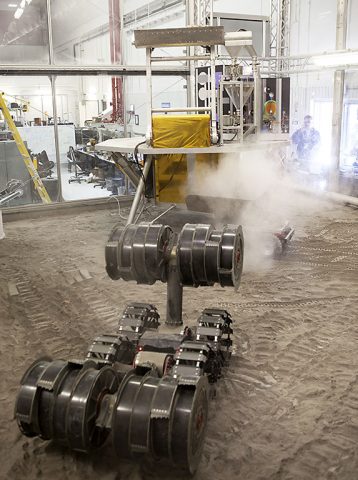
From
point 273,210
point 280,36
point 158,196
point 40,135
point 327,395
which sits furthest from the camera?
point 280,36

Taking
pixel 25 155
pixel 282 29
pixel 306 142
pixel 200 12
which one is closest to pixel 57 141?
pixel 25 155

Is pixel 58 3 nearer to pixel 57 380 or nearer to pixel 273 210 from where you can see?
pixel 273 210

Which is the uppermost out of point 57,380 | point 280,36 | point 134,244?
point 280,36

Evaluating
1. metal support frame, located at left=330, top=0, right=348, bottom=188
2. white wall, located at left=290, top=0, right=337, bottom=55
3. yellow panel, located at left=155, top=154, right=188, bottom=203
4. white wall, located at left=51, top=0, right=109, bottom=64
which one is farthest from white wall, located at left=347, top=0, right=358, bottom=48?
yellow panel, located at left=155, top=154, right=188, bottom=203

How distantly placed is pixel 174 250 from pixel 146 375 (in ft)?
4.48

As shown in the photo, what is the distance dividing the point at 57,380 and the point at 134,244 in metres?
1.43

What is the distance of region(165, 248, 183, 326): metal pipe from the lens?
454cm

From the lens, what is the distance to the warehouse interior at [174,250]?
11.1 ft

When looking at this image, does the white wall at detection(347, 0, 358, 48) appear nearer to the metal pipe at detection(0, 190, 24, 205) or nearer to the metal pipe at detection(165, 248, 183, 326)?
the metal pipe at detection(0, 190, 24, 205)

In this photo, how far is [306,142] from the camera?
14086 mm

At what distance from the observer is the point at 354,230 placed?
921 centimetres

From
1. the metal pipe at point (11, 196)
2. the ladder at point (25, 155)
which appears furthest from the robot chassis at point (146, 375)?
the ladder at point (25, 155)

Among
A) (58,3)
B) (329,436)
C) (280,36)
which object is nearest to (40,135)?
(58,3)

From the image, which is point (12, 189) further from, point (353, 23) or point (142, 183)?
point (353, 23)
